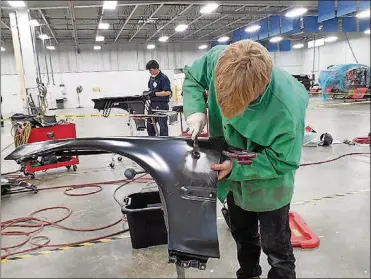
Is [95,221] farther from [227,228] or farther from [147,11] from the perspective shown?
[147,11]

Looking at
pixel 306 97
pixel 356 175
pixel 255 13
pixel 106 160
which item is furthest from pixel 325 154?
pixel 255 13

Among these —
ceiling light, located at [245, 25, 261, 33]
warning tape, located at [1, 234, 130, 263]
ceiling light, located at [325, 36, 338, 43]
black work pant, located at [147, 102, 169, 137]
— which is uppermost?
ceiling light, located at [245, 25, 261, 33]

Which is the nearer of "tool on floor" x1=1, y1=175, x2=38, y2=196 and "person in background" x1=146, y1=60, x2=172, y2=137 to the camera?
"tool on floor" x1=1, y1=175, x2=38, y2=196

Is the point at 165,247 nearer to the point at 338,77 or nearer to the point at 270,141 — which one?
the point at 270,141

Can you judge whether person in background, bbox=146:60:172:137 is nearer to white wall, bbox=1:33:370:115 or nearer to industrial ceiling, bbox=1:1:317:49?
industrial ceiling, bbox=1:1:317:49

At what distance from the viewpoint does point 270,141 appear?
1.12 m

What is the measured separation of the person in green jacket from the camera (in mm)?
960

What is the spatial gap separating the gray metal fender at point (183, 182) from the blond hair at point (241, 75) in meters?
0.25

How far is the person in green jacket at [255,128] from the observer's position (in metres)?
0.96

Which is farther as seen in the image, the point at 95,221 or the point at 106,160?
the point at 106,160

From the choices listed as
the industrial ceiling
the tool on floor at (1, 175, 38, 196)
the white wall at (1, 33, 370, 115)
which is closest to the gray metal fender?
the tool on floor at (1, 175, 38, 196)

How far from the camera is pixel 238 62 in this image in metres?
0.94

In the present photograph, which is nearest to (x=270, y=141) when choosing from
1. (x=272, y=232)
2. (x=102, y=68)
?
(x=272, y=232)

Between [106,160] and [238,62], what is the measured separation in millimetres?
4244
